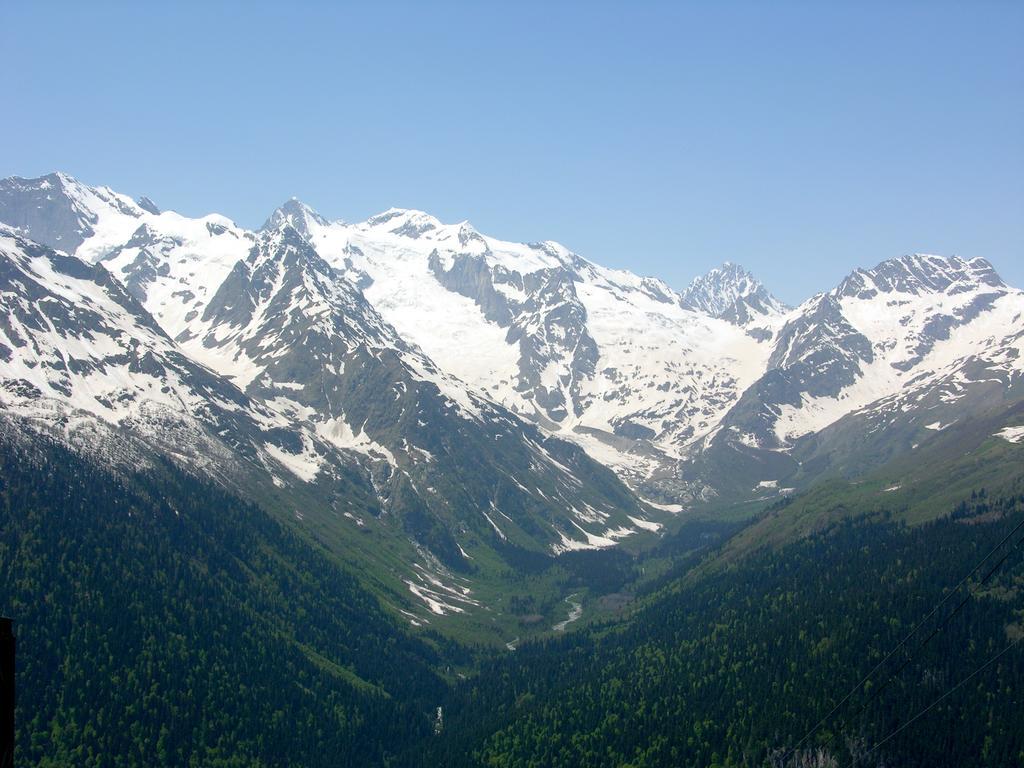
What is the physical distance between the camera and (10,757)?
22188 mm

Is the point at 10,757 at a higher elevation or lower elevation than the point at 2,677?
lower

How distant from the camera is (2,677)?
21.6 metres

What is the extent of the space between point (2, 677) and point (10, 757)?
2014mm
